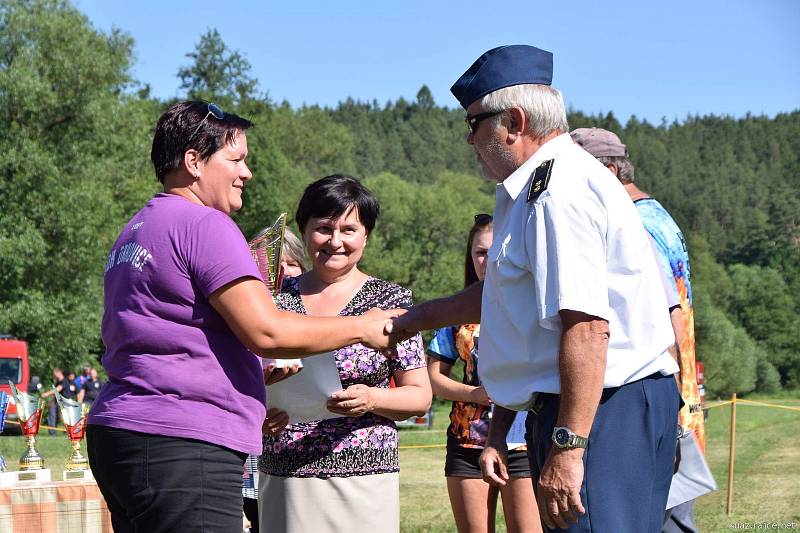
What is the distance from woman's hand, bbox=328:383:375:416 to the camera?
3445 mm

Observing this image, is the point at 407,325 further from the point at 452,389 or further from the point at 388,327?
the point at 452,389

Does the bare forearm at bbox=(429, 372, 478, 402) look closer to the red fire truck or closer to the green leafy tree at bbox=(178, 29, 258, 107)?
the red fire truck

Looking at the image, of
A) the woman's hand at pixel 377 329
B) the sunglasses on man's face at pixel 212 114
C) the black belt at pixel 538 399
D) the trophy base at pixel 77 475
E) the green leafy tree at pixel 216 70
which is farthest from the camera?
the green leafy tree at pixel 216 70

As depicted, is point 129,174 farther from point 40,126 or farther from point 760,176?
point 760,176

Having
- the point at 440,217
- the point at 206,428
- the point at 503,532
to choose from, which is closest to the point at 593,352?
the point at 206,428

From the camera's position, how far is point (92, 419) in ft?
9.24

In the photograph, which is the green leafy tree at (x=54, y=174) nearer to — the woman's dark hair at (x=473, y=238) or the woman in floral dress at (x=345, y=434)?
the woman's dark hair at (x=473, y=238)

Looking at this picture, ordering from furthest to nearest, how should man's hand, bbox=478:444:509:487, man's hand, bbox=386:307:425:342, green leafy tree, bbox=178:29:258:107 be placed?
green leafy tree, bbox=178:29:258:107 < man's hand, bbox=386:307:425:342 < man's hand, bbox=478:444:509:487

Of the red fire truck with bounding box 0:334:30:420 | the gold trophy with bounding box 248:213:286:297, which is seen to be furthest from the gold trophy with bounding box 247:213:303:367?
the red fire truck with bounding box 0:334:30:420

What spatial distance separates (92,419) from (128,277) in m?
0.41

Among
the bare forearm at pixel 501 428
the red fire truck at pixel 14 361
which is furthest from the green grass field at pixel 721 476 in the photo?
the red fire truck at pixel 14 361

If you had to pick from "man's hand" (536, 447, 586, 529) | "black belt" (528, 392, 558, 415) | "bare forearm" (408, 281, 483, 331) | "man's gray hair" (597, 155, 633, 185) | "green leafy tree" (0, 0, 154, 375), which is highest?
"green leafy tree" (0, 0, 154, 375)

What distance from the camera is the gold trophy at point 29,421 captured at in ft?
17.4

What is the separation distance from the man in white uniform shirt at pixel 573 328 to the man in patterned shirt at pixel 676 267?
1318mm
